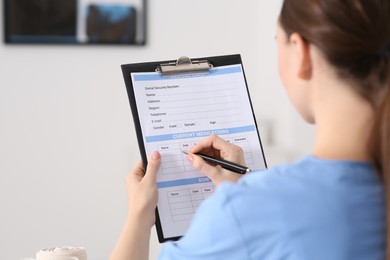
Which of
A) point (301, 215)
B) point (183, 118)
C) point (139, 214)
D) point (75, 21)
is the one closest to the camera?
point (301, 215)

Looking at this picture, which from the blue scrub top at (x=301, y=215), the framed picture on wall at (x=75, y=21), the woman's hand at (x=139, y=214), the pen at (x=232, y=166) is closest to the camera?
the blue scrub top at (x=301, y=215)

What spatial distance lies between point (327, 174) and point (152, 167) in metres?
0.53

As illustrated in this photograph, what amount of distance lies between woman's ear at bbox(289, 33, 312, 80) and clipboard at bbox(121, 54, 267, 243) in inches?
18.7

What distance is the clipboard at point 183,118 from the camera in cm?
151

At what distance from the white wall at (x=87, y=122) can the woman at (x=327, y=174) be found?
198 centimetres

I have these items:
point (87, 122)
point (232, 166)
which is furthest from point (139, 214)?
point (87, 122)

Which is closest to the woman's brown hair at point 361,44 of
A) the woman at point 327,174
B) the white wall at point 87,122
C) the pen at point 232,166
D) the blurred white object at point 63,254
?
the woman at point 327,174

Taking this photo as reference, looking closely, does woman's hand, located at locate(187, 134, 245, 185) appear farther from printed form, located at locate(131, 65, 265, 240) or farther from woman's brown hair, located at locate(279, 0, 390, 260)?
woman's brown hair, located at locate(279, 0, 390, 260)

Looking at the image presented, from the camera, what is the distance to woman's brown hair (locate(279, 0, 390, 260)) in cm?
101

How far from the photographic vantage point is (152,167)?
1.48 metres

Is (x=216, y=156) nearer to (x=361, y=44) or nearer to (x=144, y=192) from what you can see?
(x=144, y=192)

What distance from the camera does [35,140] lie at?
9.78ft

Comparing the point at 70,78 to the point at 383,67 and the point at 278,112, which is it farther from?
the point at 383,67

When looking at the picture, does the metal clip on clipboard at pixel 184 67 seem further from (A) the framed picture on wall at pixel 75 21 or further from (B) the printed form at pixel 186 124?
(A) the framed picture on wall at pixel 75 21
